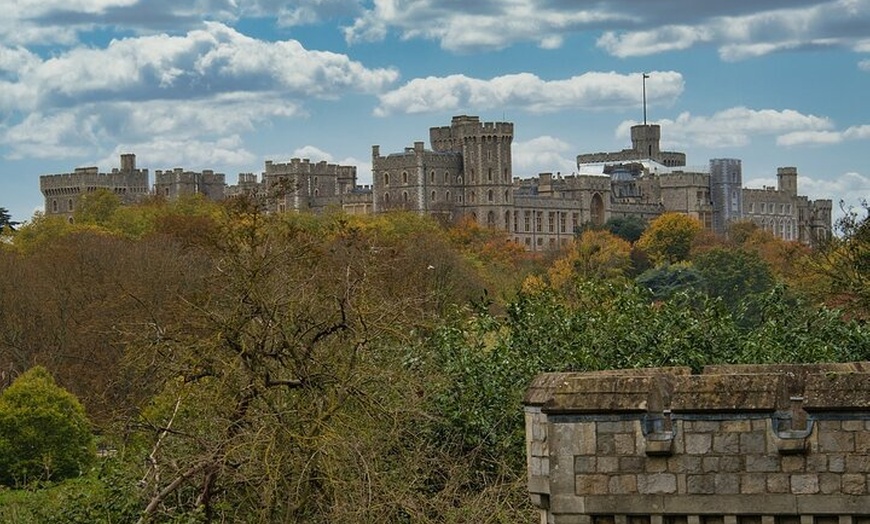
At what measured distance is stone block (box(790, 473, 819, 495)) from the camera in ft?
31.1

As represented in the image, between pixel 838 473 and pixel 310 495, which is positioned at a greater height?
pixel 838 473

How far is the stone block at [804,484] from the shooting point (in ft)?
31.1

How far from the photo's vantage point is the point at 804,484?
9.48 m

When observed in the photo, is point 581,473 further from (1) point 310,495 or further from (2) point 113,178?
(2) point 113,178

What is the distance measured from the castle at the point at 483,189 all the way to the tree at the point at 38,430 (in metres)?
112

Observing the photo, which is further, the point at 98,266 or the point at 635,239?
the point at 635,239

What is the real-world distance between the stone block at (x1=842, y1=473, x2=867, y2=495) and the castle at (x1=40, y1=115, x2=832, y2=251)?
13886 cm

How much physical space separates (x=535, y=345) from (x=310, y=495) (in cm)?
455

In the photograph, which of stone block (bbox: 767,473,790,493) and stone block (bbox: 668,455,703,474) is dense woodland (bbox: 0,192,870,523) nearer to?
stone block (bbox: 668,455,703,474)

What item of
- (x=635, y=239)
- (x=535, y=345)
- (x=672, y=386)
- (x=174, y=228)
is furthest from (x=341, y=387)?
(x=635, y=239)

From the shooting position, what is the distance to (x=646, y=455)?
968cm

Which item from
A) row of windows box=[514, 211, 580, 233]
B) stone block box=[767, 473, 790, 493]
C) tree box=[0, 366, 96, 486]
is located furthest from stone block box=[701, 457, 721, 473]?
row of windows box=[514, 211, 580, 233]

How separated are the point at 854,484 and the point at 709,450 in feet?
2.49

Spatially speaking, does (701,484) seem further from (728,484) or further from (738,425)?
(738,425)
